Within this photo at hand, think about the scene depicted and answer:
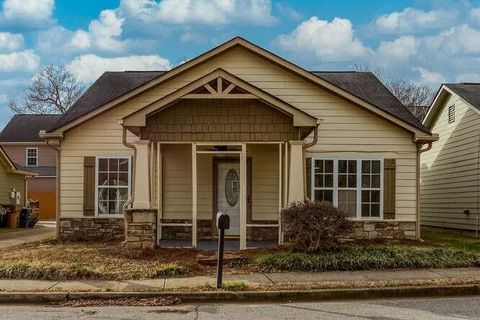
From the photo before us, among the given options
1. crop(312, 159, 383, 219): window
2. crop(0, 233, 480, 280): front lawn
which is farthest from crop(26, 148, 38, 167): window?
crop(312, 159, 383, 219): window

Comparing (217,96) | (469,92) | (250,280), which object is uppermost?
(469,92)

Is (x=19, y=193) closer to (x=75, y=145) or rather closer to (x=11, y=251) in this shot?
(x=75, y=145)

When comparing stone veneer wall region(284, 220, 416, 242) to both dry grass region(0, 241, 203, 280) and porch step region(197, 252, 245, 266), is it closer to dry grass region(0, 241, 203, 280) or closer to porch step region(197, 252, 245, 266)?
porch step region(197, 252, 245, 266)

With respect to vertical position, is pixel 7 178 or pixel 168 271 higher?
pixel 7 178

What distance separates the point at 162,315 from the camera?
7.91 meters

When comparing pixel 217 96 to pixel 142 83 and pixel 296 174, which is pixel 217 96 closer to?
pixel 296 174

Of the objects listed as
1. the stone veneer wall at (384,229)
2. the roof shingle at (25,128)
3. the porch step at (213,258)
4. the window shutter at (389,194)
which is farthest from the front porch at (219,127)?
the roof shingle at (25,128)

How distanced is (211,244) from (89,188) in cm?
387

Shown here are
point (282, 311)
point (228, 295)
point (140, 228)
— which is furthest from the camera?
point (140, 228)

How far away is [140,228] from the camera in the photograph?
13.1 m

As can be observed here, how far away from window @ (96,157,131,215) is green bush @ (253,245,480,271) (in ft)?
19.3

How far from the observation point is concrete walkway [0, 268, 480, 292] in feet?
31.2

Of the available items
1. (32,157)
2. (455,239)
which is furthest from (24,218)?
(455,239)

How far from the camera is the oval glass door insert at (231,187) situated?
55.0ft
